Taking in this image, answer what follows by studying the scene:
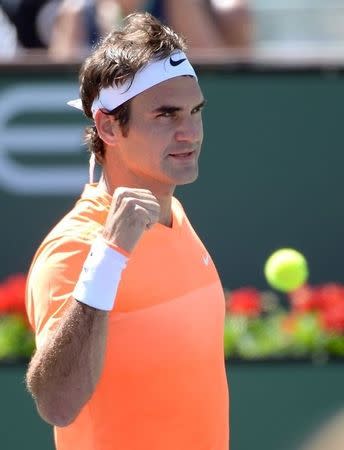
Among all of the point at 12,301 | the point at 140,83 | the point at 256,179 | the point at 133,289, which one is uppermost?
the point at 256,179

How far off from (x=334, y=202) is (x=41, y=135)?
1.32m

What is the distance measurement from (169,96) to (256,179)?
279 centimetres

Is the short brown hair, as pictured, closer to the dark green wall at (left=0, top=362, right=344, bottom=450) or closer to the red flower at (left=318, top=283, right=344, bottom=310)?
the dark green wall at (left=0, top=362, right=344, bottom=450)

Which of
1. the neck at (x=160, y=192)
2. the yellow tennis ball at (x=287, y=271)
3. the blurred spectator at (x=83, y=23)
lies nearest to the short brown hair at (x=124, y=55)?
the neck at (x=160, y=192)

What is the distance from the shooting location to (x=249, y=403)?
4602 mm

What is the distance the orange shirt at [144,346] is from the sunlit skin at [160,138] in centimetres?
10

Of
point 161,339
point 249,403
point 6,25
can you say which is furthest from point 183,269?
point 6,25

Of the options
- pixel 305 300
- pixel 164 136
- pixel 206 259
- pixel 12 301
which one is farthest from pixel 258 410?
pixel 164 136

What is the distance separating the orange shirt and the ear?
0.13 metres

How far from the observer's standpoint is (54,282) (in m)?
2.66

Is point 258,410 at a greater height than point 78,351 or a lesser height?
lesser

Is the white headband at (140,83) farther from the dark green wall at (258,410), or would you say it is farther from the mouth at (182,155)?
the dark green wall at (258,410)

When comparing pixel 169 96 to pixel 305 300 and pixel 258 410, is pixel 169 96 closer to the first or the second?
pixel 258 410

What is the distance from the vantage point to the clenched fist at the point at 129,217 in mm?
2551
